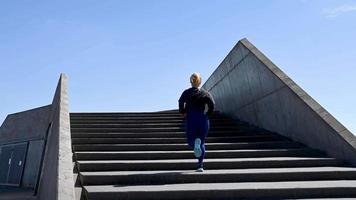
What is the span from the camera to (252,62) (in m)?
9.88

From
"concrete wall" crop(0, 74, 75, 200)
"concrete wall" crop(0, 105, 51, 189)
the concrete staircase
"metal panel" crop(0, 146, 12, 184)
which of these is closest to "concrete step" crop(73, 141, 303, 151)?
the concrete staircase

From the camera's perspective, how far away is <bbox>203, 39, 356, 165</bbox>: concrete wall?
696 centimetres

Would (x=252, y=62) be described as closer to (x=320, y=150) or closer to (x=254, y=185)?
(x=320, y=150)

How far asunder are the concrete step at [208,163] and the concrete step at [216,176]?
243mm

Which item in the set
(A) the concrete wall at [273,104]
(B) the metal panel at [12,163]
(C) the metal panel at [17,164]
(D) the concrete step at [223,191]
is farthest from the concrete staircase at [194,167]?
(B) the metal panel at [12,163]

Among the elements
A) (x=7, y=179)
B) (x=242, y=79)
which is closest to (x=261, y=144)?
(x=242, y=79)

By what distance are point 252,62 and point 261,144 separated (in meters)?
2.75

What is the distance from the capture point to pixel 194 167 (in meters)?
6.23

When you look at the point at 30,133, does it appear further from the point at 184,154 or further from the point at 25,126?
the point at 184,154

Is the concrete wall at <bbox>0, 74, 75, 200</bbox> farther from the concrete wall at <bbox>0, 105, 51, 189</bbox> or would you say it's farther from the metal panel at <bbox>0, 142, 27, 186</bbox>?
the metal panel at <bbox>0, 142, 27, 186</bbox>

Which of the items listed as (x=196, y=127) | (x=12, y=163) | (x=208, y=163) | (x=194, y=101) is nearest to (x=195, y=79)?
(x=194, y=101)

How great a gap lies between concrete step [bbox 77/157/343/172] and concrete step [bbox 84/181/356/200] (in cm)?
83

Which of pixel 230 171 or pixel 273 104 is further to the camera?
pixel 273 104

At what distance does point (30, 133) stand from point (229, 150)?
11465 mm
